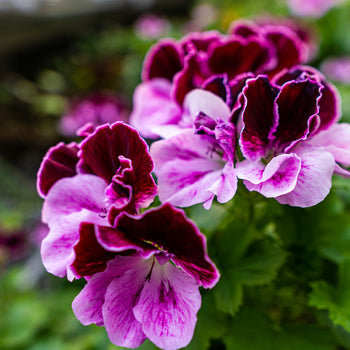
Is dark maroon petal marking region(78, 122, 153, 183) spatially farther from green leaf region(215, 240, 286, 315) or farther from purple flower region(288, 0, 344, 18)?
purple flower region(288, 0, 344, 18)

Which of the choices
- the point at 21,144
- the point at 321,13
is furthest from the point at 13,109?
the point at 321,13

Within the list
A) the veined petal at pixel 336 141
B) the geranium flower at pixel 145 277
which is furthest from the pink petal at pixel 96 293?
the veined petal at pixel 336 141

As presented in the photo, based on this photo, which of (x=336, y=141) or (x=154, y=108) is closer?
(x=336, y=141)

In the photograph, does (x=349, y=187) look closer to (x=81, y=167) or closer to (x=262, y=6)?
(x=81, y=167)

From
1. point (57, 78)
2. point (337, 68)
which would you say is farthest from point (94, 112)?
point (57, 78)

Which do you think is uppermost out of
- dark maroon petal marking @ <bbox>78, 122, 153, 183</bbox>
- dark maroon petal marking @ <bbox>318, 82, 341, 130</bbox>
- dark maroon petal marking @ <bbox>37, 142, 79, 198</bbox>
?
dark maroon petal marking @ <bbox>318, 82, 341, 130</bbox>

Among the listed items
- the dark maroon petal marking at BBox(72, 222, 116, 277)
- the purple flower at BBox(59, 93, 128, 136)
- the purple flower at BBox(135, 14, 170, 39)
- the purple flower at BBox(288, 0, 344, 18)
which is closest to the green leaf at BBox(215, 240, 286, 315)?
the dark maroon petal marking at BBox(72, 222, 116, 277)

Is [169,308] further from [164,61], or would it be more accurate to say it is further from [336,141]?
[164,61]
